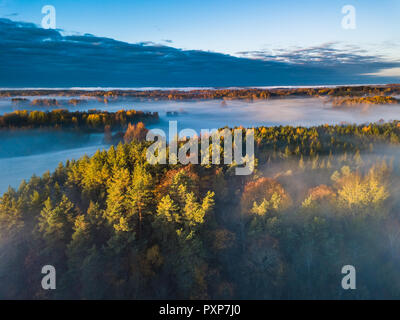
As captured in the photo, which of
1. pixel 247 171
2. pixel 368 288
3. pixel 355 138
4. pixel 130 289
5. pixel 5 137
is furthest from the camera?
pixel 5 137

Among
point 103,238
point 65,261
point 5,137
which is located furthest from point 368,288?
point 5,137

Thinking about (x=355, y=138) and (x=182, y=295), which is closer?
(x=182, y=295)

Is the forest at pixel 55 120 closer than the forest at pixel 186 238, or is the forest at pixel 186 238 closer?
the forest at pixel 186 238

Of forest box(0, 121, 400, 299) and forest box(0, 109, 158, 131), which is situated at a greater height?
forest box(0, 109, 158, 131)

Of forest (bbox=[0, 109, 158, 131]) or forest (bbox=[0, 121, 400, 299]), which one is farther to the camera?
forest (bbox=[0, 109, 158, 131])

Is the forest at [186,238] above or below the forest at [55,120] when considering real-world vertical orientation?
below

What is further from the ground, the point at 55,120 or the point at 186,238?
the point at 55,120

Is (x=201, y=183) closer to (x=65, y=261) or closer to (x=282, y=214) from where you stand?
(x=282, y=214)

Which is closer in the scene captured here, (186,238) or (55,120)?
(186,238)
